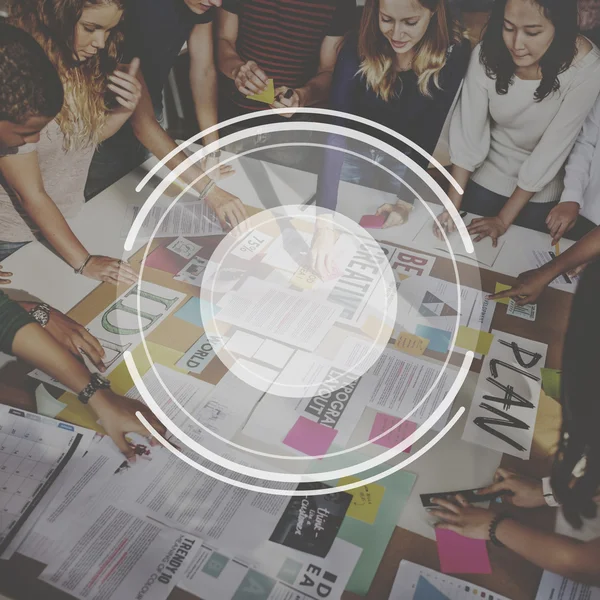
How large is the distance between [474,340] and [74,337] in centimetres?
76

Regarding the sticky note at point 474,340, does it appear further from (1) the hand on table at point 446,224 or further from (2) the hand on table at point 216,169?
(2) the hand on table at point 216,169

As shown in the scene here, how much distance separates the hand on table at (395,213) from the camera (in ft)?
3.70

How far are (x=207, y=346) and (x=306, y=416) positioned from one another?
0.79 ft

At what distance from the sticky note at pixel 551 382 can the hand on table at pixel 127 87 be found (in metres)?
0.96

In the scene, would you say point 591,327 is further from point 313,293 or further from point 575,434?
point 313,293

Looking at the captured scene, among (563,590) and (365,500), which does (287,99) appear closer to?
(365,500)

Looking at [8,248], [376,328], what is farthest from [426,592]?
[8,248]

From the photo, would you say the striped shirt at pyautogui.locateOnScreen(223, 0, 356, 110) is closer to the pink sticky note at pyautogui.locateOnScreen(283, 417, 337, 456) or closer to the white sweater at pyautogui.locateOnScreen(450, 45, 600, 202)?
the white sweater at pyautogui.locateOnScreen(450, 45, 600, 202)

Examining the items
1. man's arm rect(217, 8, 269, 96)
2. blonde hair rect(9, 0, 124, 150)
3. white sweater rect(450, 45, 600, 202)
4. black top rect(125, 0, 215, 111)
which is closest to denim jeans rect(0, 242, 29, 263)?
blonde hair rect(9, 0, 124, 150)

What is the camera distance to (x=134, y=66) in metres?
1.05

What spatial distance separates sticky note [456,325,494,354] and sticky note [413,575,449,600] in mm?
422

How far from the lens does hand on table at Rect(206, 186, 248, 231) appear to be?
1.18 metres

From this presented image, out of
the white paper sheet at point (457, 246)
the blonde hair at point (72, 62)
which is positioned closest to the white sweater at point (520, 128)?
the white paper sheet at point (457, 246)

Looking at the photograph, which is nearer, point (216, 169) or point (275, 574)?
point (275, 574)
